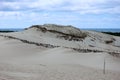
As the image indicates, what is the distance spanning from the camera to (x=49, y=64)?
13.6m

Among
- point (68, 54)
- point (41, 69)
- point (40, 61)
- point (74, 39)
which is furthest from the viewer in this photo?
point (74, 39)

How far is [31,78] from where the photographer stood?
10.2 metres

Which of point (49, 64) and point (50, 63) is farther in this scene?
point (50, 63)

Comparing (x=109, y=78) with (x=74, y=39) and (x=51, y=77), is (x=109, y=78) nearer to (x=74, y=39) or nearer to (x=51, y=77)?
(x=51, y=77)

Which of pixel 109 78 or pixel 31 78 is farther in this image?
pixel 109 78

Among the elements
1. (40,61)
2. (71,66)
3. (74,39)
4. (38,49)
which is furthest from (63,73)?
(74,39)

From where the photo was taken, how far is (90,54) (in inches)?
597

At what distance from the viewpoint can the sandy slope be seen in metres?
10.8

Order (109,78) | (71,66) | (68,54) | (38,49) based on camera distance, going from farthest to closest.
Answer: (38,49), (68,54), (71,66), (109,78)

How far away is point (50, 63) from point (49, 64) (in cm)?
31

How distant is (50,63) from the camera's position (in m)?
13.9

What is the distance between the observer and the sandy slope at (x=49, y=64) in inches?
425

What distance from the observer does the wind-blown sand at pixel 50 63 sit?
1083 centimetres

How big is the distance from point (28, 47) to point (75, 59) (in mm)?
3505
